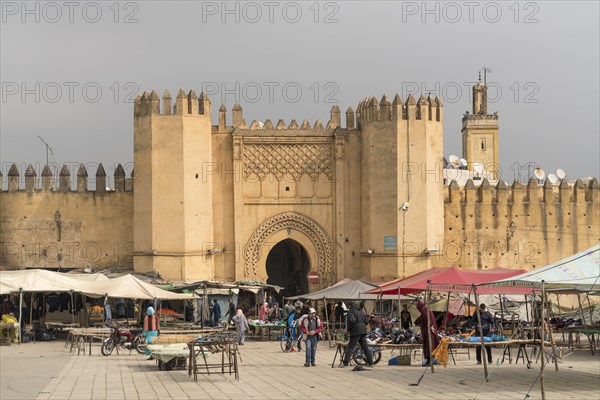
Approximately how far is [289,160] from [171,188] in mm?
3676

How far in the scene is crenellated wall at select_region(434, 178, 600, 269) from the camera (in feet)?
103

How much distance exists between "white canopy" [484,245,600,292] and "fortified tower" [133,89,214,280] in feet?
51.7

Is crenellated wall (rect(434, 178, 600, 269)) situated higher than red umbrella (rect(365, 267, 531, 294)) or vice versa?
crenellated wall (rect(434, 178, 600, 269))

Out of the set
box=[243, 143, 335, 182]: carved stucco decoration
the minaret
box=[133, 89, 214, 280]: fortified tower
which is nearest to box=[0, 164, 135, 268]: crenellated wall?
box=[133, 89, 214, 280]: fortified tower

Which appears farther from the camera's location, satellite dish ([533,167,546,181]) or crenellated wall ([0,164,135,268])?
satellite dish ([533,167,546,181])

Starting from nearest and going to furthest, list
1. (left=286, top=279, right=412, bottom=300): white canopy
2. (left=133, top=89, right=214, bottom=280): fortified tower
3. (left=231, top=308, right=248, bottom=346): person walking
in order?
(left=231, top=308, right=248, bottom=346): person walking
(left=286, top=279, right=412, bottom=300): white canopy
(left=133, top=89, right=214, bottom=280): fortified tower

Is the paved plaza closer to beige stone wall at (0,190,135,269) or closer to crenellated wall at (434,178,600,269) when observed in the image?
beige stone wall at (0,190,135,269)

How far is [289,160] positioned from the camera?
3081cm

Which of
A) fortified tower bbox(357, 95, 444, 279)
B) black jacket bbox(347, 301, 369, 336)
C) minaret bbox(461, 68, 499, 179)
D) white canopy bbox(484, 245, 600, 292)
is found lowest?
black jacket bbox(347, 301, 369, 336)

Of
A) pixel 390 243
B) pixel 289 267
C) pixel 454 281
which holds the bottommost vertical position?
pixel 289 267

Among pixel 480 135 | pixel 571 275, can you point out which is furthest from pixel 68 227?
pixel 480 135

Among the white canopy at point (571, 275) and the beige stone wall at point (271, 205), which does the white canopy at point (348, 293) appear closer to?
the beige stone wall at point (271, 205)

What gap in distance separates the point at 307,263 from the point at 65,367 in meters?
14.6

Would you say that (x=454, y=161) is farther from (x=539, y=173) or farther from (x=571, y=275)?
(x=571, y=275)
